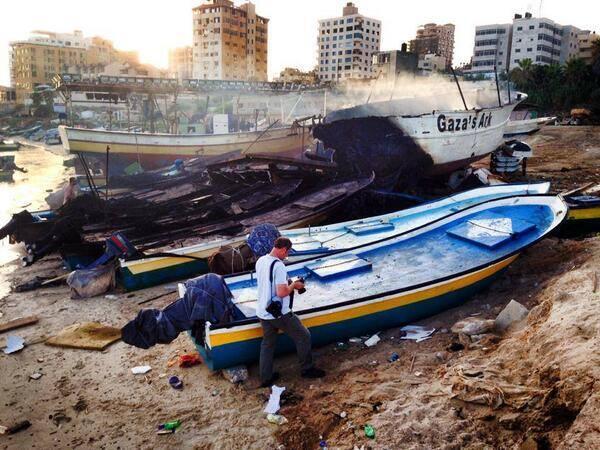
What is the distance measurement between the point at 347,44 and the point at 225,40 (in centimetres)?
2752

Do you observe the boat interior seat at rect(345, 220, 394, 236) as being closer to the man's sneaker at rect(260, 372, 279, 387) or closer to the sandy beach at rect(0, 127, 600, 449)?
the sandy beach at rect(0, 127, 600, 449)

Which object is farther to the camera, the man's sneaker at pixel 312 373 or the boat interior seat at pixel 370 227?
the boat interior seat at pixel 370 227

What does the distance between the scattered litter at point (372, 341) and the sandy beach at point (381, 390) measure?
90mm

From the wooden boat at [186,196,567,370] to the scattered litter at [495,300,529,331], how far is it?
0.80 meters

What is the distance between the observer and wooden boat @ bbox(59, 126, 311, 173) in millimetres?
20609

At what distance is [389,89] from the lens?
17.0 metres

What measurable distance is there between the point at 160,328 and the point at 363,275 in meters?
3.03

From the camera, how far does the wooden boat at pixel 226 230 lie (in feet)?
28.8

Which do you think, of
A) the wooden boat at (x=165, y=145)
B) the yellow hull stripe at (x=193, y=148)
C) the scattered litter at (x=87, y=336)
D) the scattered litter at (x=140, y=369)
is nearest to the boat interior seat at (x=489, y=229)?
the scattered litter at (x=140, y=369)

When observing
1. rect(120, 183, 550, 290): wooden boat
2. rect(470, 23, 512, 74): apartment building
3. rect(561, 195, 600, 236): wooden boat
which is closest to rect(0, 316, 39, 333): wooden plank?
rect(120, 183, 550, 290): wooden boat

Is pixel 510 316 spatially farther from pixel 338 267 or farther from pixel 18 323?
pixel 18 323

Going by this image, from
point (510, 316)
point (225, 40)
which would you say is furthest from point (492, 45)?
point (510, 316)

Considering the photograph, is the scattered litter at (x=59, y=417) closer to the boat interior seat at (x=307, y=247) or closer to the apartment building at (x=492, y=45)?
the boat interior seat at (x=307, y=247)

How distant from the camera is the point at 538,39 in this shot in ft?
234
